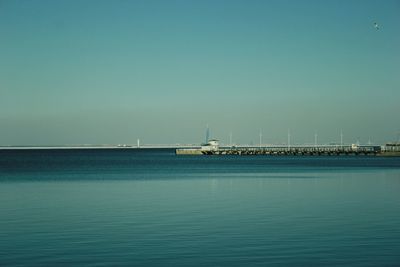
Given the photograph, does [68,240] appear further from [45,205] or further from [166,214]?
[45,205]

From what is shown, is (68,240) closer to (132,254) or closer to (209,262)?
(132,254)

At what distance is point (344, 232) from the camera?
26.0 m

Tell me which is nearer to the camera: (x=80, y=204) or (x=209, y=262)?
(x=209, y=262)

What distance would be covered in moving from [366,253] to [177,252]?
617 cm

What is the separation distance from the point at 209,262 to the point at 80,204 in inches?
802

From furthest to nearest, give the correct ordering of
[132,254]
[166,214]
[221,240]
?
[166,214] → [221,240] → [132,254]

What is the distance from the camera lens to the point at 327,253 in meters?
21.3

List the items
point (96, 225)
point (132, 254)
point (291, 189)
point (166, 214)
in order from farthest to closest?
point (291, 189) < point (166, 214) < point (96, 225) < point (132, 254)

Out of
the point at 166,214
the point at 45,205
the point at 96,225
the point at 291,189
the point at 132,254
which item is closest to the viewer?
the point at 132,254

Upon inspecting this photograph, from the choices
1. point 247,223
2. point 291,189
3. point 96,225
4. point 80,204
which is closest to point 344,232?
point 247,223

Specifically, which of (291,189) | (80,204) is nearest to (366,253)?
(80,204)

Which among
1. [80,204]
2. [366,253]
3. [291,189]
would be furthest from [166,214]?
[291,189]

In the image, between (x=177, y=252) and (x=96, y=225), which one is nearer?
(x=177, y=252)

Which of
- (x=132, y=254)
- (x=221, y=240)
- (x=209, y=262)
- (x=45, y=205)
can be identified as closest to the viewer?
(x=209, y=262)
